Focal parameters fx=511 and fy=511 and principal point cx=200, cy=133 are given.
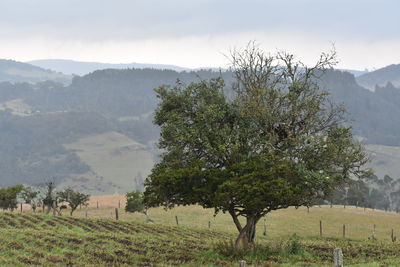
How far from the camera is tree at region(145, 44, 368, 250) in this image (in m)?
30.2

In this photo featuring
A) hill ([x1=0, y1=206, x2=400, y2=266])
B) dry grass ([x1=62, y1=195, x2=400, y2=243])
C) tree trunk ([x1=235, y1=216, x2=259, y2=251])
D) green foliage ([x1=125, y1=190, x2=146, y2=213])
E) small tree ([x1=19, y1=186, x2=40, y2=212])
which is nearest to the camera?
hill ([x1=0, y1=206, x2=400, y2=266])

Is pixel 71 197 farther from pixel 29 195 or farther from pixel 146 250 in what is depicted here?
pixel 146 250

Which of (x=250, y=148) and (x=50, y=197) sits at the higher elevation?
(x=250, y=148)

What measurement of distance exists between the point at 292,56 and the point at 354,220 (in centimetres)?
6192

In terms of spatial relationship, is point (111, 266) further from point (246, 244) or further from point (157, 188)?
point (246, 244)

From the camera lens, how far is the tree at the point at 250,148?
3020cm

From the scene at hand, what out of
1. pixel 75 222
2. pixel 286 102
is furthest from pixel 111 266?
pixel 75 222

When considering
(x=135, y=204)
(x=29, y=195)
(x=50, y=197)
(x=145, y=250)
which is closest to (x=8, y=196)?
(x=29, y=195)

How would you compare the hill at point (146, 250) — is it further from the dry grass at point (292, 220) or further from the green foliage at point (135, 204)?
the green foliage at point (135, 204)

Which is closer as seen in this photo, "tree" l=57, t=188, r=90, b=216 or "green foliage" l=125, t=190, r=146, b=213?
"green foliage" l=125, t=190, r=146, b=213

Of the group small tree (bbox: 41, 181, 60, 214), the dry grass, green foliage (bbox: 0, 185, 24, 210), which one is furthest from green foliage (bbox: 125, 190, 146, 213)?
green foliage (bbox: 0, 185, 24, 210)

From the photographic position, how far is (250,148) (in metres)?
32.1

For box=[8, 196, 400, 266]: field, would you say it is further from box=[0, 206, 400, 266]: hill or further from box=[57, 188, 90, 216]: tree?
box=[57, 188, 90, 216]: tree

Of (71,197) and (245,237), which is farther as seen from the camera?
(71,197)
